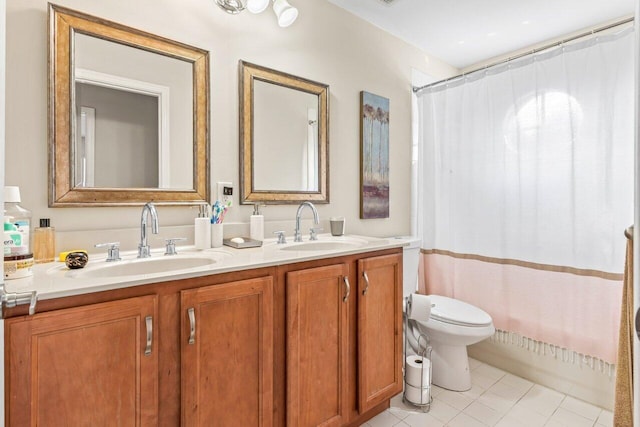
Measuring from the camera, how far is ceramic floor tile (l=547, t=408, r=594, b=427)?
1.73 m

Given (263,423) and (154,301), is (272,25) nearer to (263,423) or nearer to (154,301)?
(154,301)

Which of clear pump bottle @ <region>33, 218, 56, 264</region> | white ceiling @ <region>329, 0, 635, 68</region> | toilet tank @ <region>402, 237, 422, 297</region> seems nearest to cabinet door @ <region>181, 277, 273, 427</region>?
clear pump bottle @ <region>33, 218, 56, 264</region>

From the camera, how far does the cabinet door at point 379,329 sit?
1557mm

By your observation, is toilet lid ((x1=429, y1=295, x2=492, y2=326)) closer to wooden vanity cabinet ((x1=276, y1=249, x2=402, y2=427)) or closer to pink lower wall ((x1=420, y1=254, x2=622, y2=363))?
pink lower wall ((x1=420, y1=254, x2=622, y2=363))

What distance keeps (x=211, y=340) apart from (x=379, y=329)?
85cm

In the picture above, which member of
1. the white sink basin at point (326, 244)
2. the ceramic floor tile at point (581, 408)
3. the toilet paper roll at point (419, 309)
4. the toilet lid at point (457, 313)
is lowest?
the ceramic floor tile at point (581, 408)

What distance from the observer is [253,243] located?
1.59m

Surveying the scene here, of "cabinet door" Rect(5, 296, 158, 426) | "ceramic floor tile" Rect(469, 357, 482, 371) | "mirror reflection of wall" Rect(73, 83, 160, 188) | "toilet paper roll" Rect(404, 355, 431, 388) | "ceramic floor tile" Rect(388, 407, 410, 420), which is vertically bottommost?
"ceramic floor tile" Rect(388, 407, 410, 420)

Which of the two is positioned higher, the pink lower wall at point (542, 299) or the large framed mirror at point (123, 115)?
the large framed mirror at point (123, 115)

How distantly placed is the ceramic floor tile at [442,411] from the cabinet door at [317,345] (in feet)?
1.94

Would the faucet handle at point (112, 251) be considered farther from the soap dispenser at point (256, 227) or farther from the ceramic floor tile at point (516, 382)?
the ceramic floor tile at point (516, 382)

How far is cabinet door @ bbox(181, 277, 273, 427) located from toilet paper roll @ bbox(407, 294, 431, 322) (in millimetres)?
974

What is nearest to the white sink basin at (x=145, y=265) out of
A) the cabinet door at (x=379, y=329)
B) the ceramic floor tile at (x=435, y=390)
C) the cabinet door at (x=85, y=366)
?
the cabinet door at (x=85, y=366)

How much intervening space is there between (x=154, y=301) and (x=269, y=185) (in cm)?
100
